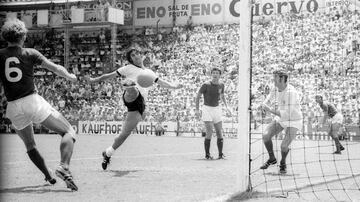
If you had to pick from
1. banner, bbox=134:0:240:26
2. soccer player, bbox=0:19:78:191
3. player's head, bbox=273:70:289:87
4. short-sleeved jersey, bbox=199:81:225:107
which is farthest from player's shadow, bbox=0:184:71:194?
banner, bbox=134:0:240:26

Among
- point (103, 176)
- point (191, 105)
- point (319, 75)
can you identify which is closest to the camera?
point (103, 176)

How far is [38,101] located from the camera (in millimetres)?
7043

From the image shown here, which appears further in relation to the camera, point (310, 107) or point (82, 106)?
point (82, 106)

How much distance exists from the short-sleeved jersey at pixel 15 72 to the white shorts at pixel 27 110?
72mm

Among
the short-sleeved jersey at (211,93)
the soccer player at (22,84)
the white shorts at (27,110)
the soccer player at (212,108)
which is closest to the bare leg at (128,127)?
the soccer player at (22,84)

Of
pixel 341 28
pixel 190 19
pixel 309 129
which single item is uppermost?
pixel 190 19

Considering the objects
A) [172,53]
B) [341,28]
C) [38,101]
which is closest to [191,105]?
[172,53]

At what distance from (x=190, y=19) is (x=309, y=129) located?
58.2 feet

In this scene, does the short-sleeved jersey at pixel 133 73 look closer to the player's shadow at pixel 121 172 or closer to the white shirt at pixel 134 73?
the white shirt at pixel 134 73

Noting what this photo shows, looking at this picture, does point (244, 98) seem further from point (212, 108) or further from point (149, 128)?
point (149, 128)

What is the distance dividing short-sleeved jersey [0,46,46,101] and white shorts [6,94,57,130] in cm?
7

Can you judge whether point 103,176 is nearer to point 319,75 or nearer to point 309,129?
point 319,75

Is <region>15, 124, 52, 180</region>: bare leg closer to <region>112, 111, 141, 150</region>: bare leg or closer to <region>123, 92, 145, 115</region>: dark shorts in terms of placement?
<region>112, 111, 141, 150</region>: bare leg

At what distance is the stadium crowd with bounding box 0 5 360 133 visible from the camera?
21.8m
